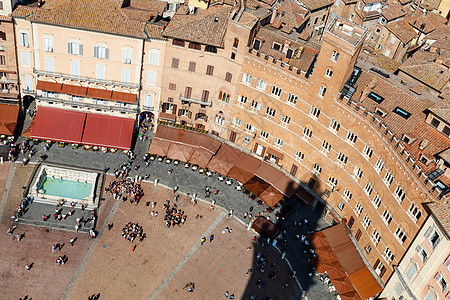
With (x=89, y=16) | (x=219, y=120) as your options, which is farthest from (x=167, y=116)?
(x=89, y=16)

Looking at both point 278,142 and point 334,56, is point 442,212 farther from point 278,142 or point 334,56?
point 278,142

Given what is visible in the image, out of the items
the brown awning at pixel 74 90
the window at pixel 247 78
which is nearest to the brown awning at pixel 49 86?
the brown awning at pixel 74 90

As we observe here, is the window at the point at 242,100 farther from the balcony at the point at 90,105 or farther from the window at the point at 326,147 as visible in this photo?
the balcony at the point at 90,105

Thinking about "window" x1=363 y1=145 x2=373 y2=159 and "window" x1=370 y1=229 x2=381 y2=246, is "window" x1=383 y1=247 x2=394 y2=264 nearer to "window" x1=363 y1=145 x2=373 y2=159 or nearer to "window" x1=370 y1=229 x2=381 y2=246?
"window" x1=370 y1=229 x2=381 y2=246

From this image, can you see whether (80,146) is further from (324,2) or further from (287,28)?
(324,2)

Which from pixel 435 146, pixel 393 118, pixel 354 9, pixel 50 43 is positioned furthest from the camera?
pixel 354 9

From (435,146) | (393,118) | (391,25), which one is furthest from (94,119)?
(391,25)
